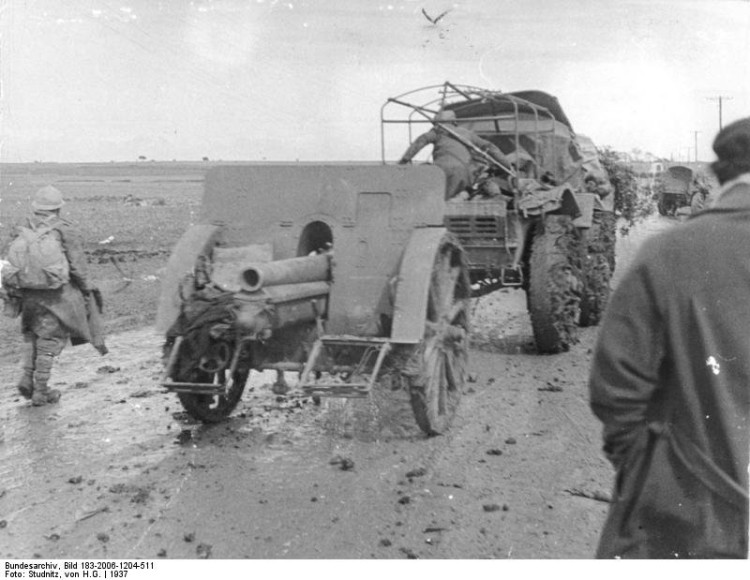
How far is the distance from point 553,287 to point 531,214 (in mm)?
775

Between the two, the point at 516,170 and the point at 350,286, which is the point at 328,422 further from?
the point at 516,170

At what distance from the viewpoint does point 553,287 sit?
8.70 meters

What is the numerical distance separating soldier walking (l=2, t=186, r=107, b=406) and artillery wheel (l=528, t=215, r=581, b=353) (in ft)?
13.7

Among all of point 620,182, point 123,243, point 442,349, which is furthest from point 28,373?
point 123,243

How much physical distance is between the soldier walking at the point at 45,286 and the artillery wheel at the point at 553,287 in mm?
4180

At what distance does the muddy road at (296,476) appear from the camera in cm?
448

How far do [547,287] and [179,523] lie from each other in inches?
195

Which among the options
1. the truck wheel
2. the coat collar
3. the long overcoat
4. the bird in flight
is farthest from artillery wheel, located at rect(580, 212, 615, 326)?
the coat collar

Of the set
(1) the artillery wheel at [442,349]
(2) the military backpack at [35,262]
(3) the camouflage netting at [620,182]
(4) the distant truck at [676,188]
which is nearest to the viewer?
(1) the artillery wheel at [442,349]

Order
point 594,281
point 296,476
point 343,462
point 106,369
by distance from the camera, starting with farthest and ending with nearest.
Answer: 1. point 594,281
2. point 106,369
3. point 343,462
4. point 296,476

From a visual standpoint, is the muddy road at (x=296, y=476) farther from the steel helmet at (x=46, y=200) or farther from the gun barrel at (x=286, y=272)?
the steel helmet at (x=46, y=200)

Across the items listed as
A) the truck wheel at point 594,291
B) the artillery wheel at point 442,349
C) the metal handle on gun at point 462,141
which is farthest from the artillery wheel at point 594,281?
the artillery wheel at point 442,349

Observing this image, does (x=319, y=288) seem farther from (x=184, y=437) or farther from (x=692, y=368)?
(x=692, y=368)

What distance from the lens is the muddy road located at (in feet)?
14.7
